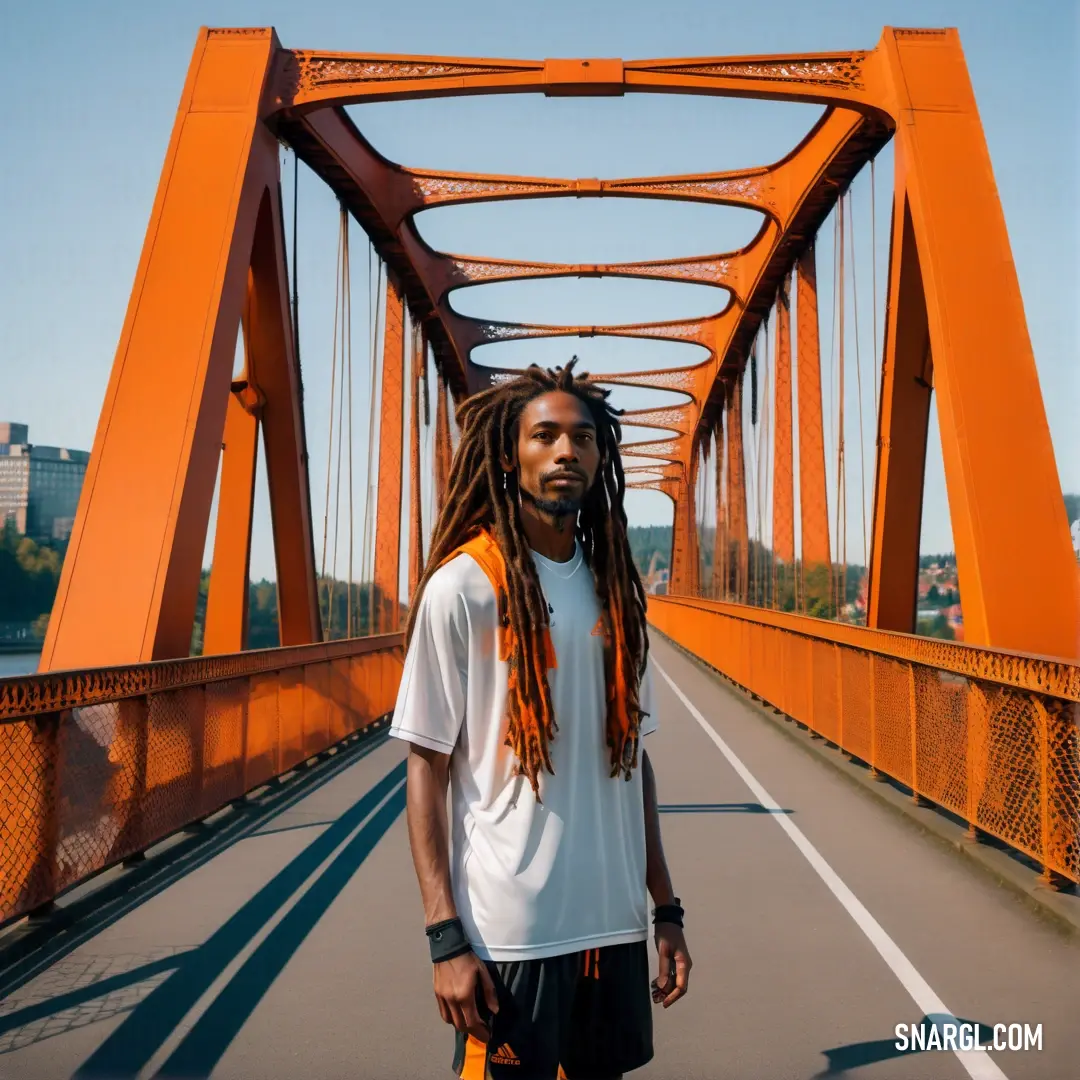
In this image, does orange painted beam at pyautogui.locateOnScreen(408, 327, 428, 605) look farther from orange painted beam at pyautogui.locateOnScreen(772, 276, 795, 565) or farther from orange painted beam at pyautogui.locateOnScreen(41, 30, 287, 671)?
orange painted beam at pyautogui.locateOnScreen(41, 30, 287, 671)

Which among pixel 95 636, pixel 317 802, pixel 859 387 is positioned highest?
pixel 859 387

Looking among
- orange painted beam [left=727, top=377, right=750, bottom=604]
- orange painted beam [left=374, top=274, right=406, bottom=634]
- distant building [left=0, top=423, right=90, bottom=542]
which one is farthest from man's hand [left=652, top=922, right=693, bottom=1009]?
distant building [left=0, top=423, right=90, bottom=542]

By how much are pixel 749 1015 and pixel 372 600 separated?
1407 cm

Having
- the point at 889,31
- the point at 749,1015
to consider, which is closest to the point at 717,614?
the point at 889,31

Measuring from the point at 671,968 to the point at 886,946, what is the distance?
9.66 feet

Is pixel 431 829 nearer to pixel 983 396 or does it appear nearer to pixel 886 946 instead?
pixel 886 946

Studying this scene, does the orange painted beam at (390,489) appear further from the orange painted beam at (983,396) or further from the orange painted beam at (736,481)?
the orange painted beam at (736,481)

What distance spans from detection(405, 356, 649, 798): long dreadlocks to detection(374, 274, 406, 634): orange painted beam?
1500 centimetres

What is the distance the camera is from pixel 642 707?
2.35m

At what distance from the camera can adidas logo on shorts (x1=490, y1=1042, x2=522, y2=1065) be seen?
1.94 meters

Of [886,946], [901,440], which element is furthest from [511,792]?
[901,440]

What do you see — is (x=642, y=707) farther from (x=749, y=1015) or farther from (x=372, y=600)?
(x=372, y=600)

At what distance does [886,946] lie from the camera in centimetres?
477

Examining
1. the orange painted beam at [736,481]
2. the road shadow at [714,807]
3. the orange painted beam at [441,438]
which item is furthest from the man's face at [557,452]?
the orange painted beam at [736,481]
